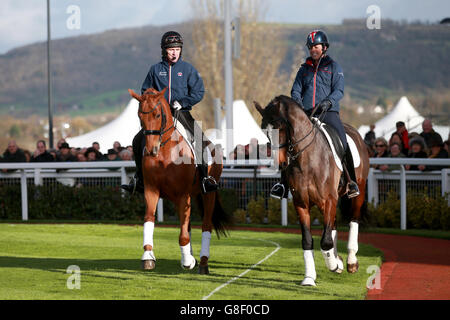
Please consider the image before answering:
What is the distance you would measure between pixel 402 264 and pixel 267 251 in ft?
6.63

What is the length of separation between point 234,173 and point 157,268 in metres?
6.95

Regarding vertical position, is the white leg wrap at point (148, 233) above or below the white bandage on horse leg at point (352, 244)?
above

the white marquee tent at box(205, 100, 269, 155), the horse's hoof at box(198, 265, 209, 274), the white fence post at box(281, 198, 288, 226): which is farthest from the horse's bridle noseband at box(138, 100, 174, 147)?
the white marquee tent at box(205, 100, 269, 155)

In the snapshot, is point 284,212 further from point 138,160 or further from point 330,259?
point 330,259

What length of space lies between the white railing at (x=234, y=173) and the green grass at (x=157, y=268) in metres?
1.88

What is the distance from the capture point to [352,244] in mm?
9094

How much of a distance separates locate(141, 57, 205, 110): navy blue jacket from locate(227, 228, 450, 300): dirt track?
3067mm

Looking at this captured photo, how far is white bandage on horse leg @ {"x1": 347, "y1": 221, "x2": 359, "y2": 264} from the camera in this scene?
8.95 metres

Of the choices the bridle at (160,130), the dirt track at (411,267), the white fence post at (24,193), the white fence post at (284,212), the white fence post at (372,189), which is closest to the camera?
the dirt track at (411,267)

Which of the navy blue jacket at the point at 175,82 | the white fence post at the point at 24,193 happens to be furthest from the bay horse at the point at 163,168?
the white fence post at the point at 24,193

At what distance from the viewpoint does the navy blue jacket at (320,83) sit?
877cm

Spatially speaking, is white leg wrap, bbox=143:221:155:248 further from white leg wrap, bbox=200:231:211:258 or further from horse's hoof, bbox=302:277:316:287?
horse's hoof, bbox=302:277:316:287

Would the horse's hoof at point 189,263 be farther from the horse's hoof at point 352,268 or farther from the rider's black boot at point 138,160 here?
the horse's hoof at point 352,268

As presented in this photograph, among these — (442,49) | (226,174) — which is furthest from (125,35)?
Result: (226,174)
